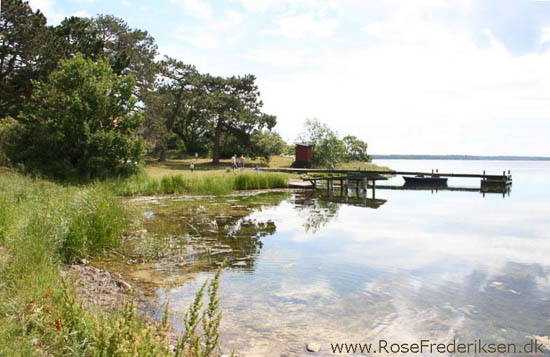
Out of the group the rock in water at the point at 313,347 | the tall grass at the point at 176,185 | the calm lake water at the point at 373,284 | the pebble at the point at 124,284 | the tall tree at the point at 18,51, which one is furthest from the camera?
the tall tree at the point at 18,51

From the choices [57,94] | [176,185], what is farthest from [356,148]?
[57,94]

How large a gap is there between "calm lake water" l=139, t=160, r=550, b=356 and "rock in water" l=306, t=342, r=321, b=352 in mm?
79

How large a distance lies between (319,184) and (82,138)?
20531 mm

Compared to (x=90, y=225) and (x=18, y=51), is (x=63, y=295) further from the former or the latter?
(x=18, y=51)

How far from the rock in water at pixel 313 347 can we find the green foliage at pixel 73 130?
19074mm

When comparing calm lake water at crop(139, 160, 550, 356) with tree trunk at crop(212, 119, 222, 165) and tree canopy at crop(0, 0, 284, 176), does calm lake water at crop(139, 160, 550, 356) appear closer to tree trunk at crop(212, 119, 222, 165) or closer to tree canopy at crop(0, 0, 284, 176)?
tree canopy at crop(0, 0, 284, 176)

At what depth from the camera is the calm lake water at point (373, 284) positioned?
6.38m

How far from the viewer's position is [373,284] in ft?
28.9

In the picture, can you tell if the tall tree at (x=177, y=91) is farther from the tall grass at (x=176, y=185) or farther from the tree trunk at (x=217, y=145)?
the tall grass at (x=176, y=185)

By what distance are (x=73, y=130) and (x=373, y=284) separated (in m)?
18.8

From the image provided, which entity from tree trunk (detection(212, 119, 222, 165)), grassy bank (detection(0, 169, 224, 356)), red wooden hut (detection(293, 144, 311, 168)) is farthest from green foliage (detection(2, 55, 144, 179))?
red wooden hut (detection(293, 144, 311, 168))

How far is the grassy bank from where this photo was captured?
11.0 ft

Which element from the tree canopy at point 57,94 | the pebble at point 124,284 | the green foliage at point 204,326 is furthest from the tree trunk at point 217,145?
the green foliage at point 204,326

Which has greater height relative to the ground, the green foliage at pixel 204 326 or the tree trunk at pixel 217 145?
the tree trunk at pixel 217 145
